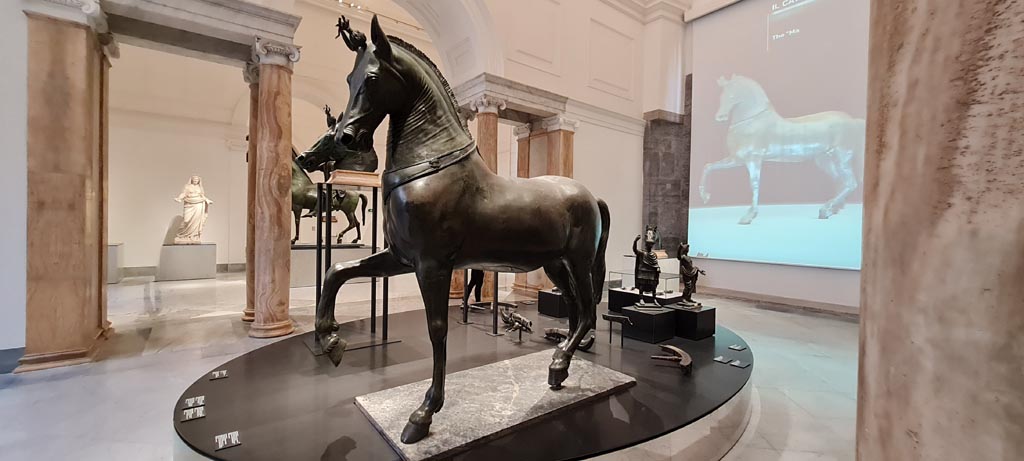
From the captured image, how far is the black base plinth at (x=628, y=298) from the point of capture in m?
4.55

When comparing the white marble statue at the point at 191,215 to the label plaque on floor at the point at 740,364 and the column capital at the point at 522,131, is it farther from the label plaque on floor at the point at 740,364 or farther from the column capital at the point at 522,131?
the label plaque on floor at the point at 740,364

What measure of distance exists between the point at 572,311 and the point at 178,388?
11.2 ft

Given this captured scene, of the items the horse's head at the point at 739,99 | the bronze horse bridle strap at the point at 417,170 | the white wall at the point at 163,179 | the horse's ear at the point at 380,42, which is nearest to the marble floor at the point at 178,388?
the bronze horse bridle strap at the point at 417,170

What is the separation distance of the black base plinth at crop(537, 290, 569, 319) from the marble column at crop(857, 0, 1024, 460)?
14.5ft

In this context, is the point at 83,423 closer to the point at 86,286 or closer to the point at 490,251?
the point at 86,286

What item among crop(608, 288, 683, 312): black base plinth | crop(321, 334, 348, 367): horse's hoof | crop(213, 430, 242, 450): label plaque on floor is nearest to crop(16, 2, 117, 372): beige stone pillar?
crop(213, 430, 242, 450): label plaque on floor

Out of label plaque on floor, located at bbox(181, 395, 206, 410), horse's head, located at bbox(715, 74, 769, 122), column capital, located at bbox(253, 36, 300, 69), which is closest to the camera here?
label plaque on floor, located at bbox(181, 395, 206, 410)

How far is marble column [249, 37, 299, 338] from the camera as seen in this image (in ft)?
15.9

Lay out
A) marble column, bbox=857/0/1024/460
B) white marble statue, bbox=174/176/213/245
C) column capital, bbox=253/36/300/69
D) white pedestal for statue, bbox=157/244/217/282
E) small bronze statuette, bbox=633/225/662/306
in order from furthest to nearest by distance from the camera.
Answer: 1. white marble statue, bbox=174/176/213/245
2. white pedestal for statue, bbox=157/244/217/282
3. column capital, bbox=253/36/300/69
4. small bronze statuette, bbox=633/225/662/306
5. marble column, bbox=857/0/1024/460

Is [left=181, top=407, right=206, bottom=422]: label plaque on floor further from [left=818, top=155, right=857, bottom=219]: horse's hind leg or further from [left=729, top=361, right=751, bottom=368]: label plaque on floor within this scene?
[left=818, top=155, right=857, bottom=219]: horse's hind leg

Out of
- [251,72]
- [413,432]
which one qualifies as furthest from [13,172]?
[413,432]

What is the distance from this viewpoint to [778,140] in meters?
8.06

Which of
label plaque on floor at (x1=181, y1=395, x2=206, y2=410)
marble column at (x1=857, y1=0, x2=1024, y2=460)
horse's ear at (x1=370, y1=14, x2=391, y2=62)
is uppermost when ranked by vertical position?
horse's ear at (x1=370, y1=14, x2=391, y2=62)

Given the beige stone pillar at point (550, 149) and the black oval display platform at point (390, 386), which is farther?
the beige stone pillar at point (550, 149)
